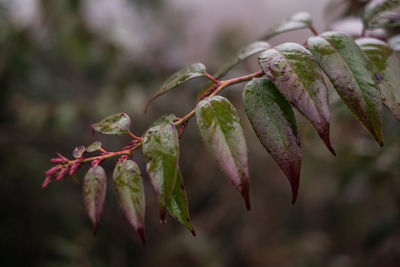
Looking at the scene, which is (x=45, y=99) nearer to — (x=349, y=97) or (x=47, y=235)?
(x=47, y=235)

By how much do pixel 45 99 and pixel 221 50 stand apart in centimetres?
117

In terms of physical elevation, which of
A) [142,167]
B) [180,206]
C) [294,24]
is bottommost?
[142,167]

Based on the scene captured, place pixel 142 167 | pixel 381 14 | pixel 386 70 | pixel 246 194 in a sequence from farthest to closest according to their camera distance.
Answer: pixel 142 167
pixel 381 14
pixel 386 70
pixel 246 194

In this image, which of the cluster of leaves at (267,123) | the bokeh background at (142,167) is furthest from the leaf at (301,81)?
the bokeh background at (142,167)

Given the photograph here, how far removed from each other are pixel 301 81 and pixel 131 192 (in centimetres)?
20

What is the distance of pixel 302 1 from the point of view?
8.14 feet

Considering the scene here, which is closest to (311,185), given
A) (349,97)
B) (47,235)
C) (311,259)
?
(311,259)

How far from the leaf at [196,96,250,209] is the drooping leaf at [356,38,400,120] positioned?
18cm

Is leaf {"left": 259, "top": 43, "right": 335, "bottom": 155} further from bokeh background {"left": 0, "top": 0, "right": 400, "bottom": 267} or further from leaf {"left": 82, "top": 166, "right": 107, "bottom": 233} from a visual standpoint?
bokeh background {"left": 0, "top": 0, "right": 400, "bottom": 267}

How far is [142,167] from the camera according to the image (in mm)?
1897

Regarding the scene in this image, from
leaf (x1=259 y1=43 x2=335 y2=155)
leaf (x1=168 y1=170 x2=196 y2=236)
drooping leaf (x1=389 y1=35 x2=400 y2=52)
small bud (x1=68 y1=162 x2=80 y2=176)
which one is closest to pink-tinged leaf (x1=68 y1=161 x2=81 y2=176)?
small bud (x1=68 y1=162 x2=80 y2=176)

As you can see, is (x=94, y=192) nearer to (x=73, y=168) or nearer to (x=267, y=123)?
(x=73, y=168)

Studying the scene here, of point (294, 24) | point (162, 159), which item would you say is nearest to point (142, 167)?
point (294, 24)

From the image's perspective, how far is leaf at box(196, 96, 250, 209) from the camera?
270 mm
